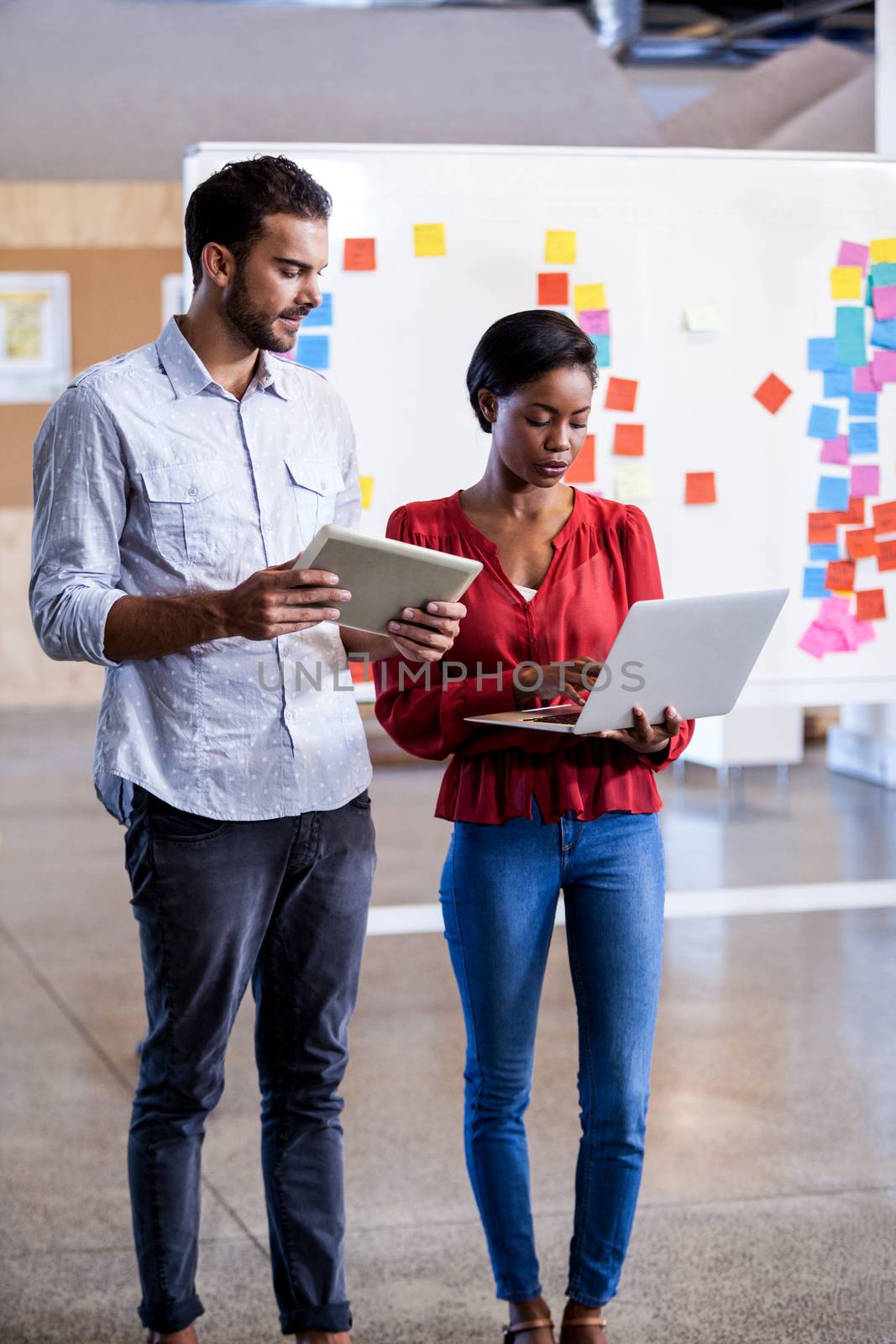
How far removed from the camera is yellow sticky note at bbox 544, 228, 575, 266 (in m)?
3.18

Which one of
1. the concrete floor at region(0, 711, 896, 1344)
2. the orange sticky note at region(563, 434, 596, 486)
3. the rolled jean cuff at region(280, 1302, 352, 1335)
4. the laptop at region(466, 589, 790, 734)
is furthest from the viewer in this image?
the orange sticky note at region(563, 434, 596, 486)

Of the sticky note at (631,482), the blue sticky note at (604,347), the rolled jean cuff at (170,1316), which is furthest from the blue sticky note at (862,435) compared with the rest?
the rolled jean cuff at (170,1316)

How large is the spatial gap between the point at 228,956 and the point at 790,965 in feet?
8.65

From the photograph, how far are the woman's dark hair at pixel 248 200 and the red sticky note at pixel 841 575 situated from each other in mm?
1869

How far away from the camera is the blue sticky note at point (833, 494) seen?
3340mm

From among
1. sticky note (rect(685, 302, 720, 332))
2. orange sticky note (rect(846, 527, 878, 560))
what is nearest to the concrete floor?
orange sticky note (rect(846, 527, 878, 560))

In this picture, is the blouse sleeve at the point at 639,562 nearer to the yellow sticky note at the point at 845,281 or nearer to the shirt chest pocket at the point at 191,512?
the shirt chest pocket at the point at 191,512

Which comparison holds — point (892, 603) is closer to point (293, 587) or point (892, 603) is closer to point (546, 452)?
point (546, 452)

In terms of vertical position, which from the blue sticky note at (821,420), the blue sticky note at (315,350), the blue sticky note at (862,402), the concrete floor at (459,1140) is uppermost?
the blue sticky note at (315,350)

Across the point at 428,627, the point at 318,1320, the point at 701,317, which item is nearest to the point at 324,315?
the point at 701,317

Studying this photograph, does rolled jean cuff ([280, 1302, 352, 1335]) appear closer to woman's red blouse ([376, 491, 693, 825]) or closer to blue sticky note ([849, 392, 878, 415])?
woman's red blouse ([376, 491, 693, 825])

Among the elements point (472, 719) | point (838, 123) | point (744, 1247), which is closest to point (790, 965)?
point (744, 1247)

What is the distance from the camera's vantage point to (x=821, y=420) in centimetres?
332

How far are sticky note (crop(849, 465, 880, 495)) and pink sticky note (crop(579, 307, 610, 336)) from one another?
25.5 inches
